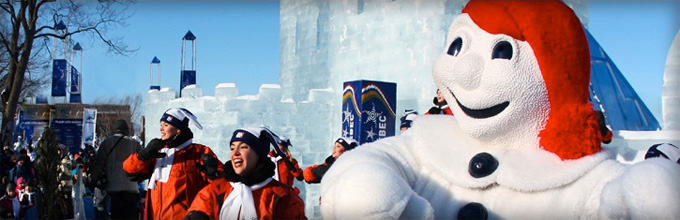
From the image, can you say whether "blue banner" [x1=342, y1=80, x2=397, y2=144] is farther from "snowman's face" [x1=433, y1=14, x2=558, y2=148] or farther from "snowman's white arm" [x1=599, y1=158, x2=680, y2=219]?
"snowman's white arm" [x1=599, y1=158, x2=680, y2=219]

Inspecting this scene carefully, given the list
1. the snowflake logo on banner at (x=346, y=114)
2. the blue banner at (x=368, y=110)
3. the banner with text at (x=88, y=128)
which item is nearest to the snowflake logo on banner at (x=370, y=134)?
the blue banner at (x=368, y=110)

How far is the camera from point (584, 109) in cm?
253

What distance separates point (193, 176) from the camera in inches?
176

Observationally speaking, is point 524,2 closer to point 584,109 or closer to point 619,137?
point 584,109

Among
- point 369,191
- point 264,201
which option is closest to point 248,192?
point 264,201

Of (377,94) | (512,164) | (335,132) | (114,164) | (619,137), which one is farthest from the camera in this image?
(335,132)

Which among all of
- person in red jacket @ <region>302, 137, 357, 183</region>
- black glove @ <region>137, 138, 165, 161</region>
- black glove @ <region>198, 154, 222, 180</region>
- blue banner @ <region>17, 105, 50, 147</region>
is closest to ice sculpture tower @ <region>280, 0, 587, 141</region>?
person in red jacket @ <region>302, 137, 357, 183</region>

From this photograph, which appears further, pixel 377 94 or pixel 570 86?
pixel 377 94

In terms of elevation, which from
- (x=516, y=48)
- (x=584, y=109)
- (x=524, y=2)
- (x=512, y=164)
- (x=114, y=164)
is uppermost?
(x=524, y=2)

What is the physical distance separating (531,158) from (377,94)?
6534 mm

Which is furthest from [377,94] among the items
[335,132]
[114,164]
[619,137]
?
[114,164]

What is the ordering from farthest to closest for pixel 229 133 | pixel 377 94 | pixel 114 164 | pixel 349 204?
pixel 229 133, pixel 377 94, pixel 114 164, pixel 349 204

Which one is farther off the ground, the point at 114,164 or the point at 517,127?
the point at 517,127

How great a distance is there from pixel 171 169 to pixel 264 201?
4.66 feet
